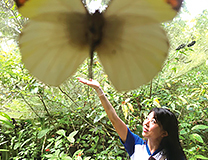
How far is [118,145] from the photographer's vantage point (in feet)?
3.34

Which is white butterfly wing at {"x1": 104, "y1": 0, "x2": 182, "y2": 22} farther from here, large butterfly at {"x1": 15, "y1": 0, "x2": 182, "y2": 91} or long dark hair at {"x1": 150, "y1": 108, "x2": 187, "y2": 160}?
long dark hair at {"x1": 150, "y1": 108, "x2": 187, "y2": 160}

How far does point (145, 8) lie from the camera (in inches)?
2.8

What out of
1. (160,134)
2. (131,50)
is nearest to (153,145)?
(160,134)

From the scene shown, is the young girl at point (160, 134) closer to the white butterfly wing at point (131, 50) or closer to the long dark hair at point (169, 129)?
the long dark hair at point (169, 129)

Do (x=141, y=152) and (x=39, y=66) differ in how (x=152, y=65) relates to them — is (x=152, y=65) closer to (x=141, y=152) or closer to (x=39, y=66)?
(x=39, y=66)

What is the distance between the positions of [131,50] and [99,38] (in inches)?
0.6

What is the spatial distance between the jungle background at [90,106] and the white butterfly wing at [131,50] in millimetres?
72

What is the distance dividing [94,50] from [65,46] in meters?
0.01

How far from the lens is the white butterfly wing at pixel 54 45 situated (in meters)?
0.07

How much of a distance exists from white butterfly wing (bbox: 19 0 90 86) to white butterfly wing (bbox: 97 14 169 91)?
0.04ft

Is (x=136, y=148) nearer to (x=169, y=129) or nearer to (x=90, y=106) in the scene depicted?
(x=169, y=129)

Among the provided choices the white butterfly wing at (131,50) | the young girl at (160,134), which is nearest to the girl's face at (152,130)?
the young girl at (160,134)

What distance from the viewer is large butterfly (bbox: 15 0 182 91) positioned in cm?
7

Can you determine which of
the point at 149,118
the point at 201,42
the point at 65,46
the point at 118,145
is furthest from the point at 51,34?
the point at 118,145
